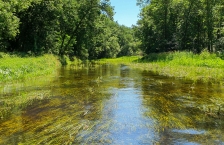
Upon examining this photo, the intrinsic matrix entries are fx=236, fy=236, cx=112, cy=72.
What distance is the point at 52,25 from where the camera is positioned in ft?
139

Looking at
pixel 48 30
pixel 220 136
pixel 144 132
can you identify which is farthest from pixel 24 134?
pixel 48 30

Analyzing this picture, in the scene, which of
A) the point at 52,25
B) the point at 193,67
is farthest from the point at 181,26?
the point at 52,25

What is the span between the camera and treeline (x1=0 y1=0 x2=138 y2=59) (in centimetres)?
3188

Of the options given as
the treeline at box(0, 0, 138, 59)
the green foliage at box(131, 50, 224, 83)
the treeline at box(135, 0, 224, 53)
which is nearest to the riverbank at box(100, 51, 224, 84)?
the green foliage at box(131, 50, 224, 83)

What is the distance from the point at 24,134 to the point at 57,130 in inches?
35.0

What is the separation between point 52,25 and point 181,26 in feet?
78.5

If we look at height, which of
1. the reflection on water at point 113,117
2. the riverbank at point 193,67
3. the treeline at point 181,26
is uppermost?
the treeline at point 181,26

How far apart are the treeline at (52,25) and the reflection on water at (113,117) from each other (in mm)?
19800

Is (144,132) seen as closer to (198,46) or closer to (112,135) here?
(112,135)

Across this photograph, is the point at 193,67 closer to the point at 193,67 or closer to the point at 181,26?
the point at 193,67

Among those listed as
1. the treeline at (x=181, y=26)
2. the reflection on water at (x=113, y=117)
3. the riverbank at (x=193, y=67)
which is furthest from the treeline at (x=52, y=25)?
the reflection on water at (x=113, y=117)

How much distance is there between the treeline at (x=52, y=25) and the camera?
31.9m

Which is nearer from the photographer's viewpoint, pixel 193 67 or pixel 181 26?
pixel 193 67

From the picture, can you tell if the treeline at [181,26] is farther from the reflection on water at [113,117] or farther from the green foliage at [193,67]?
the reflection on water at [113,117]
